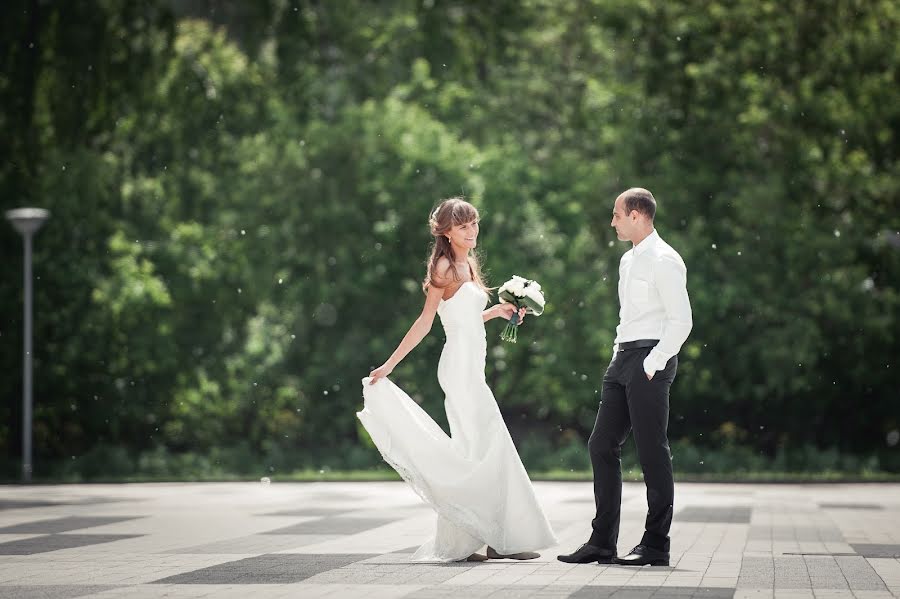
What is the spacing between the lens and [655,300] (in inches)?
367

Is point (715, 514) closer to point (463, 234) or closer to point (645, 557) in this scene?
point (645, 557)

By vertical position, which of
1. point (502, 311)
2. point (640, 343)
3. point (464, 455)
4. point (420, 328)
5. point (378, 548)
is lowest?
point (378, 548)

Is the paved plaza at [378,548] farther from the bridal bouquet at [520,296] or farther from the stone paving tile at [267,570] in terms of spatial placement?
the bridal bouquet at [520,296]

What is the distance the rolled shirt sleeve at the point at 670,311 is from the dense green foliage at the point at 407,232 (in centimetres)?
1795

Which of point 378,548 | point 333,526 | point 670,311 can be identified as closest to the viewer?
point 670,311

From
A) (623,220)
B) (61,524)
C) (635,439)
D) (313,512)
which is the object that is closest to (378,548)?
(635,439)

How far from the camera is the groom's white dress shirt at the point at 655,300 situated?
9117 mm

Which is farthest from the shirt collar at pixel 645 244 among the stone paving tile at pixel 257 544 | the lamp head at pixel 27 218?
the lamp head at pixel 27 218

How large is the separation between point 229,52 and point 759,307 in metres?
12.8

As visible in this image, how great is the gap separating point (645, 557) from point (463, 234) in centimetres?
228

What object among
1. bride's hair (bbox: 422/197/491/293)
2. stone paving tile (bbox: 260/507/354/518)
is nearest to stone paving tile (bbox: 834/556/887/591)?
bride's hair (bbox: 422/197/491/293)

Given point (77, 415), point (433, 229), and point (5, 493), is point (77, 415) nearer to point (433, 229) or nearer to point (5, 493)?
point (5, 493)

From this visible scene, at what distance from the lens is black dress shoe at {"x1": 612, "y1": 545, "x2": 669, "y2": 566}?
31.2 ft

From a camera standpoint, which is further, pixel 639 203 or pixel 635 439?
pixel 639 203
